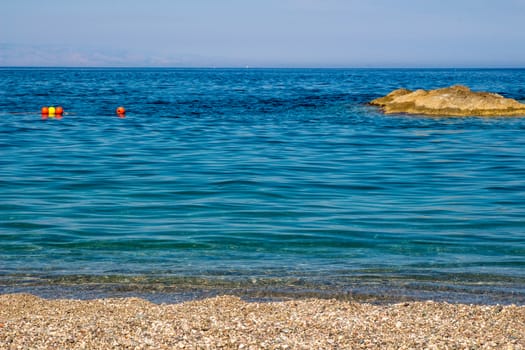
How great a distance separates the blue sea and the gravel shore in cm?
82

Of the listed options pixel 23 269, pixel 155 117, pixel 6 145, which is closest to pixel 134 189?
pixel 23 269

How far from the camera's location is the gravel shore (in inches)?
291

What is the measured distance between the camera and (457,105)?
121ft

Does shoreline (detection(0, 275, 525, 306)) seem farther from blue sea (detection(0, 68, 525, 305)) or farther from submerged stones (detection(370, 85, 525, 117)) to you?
submerged stones (detection(370, 85, 525, 117))

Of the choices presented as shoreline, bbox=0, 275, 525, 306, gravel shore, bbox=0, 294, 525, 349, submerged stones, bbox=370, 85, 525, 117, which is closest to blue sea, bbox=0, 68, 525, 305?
shoreline, bbox=0, 275, 525, 306

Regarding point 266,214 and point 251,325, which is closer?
point 251,325

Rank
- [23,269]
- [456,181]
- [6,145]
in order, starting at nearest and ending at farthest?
1. [23,269]
2. [456,181]
3. [6,145]

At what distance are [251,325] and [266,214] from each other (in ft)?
23.3

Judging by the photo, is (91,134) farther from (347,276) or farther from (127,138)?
(347,276)

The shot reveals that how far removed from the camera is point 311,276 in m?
11.0

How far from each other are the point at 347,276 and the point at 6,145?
1821 centimetres

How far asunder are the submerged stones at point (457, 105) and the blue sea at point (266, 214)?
20.0 feet

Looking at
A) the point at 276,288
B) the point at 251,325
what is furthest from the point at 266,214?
the point at 251,325

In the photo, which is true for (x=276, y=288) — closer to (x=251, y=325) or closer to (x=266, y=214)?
(x=251, y=325)
